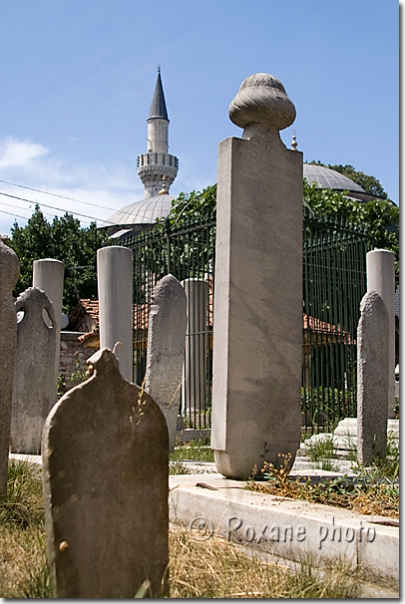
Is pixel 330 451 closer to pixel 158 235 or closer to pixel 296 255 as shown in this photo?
pixel 296 255

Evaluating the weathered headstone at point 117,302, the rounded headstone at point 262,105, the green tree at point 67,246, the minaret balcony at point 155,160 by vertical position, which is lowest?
the weathered headstone at point 117,302

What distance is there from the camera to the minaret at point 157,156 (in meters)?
67.6

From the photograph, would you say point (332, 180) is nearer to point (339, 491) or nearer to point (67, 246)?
point (67, 246)

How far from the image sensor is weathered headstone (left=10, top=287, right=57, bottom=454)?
764 centimetres

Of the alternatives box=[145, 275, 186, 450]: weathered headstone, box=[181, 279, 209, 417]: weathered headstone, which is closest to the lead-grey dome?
box=[181, 279, 209, 417]: weathered headstone

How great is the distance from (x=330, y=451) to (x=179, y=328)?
2.28 m

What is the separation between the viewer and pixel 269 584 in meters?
3.24

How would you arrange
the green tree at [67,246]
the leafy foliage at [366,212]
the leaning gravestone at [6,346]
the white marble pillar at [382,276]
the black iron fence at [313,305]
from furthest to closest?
the green tree at [67,246] < the leafy foliage at [366,212] < the black iron fence at [313,305] < the white marble pillar at [382,276] < the leaning gravestone at [6,346]

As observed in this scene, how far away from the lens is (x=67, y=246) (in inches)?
1163

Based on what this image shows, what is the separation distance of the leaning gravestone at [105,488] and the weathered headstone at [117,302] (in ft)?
23.0

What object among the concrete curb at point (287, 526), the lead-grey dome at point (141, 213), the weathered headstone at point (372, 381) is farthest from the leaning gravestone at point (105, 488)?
the lead-grey dome at point (141, 213)

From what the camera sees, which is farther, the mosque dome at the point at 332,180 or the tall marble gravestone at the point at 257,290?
the mosque dome at the point at 332,180

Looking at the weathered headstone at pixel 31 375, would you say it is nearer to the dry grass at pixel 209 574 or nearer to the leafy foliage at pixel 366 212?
the dry grass at pixel 209 574

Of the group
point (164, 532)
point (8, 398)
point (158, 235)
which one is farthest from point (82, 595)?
point (158, 235)
